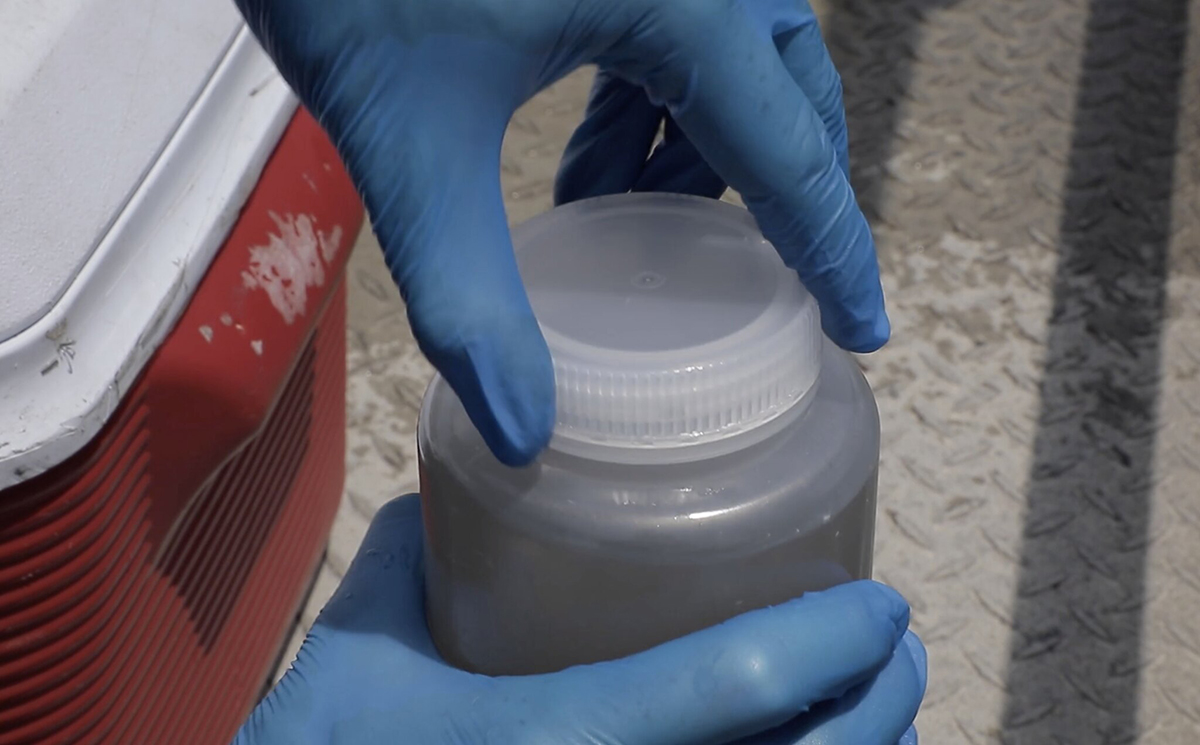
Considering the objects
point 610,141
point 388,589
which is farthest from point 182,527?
point 610,141

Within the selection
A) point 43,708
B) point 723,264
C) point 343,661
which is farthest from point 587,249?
point 43,708

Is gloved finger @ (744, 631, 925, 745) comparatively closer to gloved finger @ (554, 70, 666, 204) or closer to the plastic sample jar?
the plastic sample jar

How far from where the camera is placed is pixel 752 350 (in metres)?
0.54

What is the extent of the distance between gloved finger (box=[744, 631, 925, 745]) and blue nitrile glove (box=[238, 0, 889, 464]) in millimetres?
201

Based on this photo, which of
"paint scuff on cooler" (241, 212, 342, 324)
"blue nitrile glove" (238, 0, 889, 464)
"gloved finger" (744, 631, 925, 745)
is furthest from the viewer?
"paint scuff on cooler" (241, 212, 342, 324)

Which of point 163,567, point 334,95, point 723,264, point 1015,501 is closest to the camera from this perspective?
point 334,95

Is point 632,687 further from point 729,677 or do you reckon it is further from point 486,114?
point 486,114

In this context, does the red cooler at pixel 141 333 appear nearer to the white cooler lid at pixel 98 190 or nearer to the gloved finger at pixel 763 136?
the white cooler lid at pixel 98 190

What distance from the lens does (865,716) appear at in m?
0.62

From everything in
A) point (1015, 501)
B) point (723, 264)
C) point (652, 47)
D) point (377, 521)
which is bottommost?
point (1015, 501)

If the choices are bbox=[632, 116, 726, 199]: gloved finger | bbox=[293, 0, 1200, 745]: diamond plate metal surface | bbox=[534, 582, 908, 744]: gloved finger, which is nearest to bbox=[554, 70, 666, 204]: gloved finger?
bbox=[632, 116, 726, 199]: gloved finger

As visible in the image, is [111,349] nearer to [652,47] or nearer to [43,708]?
[43,708]

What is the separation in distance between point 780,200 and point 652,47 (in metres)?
0.08

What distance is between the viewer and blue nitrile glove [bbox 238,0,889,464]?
50cm
